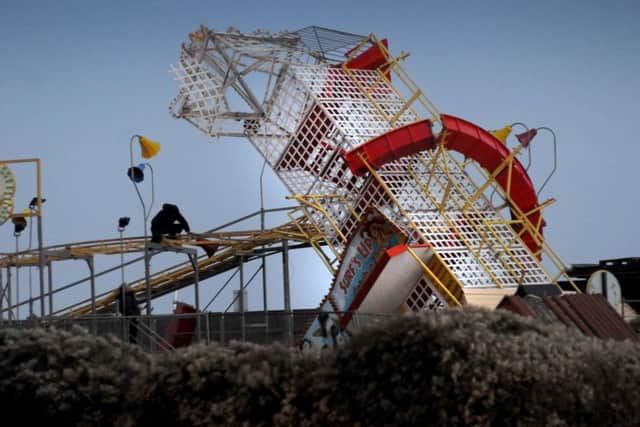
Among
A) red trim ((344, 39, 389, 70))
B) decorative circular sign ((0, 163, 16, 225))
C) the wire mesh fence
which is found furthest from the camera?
red trim ((344, 39, 389, 70))

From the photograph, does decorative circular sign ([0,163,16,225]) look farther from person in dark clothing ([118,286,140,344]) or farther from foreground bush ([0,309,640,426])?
→ foreground bush ([0,309,640,426])

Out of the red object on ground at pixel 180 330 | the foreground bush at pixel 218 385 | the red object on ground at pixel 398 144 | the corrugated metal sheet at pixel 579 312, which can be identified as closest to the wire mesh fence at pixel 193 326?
the red object on ground at pixel 180 330

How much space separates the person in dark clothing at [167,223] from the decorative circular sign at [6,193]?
346cm

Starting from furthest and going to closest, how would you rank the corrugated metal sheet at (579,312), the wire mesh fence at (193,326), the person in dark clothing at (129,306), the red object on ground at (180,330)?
1. the red object on ground at (180,330)
2. the person in dark clothing at (129,306)
3. the wire mesh fence at (193,326)
4. the corrugated metal sheet at (579,312)

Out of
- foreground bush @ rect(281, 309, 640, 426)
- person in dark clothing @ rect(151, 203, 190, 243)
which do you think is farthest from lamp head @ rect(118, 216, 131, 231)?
foreground bush @ rect(281, 309, 640, 426)

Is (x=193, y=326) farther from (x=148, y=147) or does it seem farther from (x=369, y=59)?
(x=369, y=59)

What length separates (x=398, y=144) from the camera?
82.2 ft

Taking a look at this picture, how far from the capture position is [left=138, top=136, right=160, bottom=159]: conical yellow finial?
90.5 feet

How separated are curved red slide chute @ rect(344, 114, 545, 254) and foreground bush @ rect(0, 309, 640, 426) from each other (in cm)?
895

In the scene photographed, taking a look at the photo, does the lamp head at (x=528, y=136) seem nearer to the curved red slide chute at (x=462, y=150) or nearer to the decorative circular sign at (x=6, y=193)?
the curved red slide chute at (x=462, y=150)

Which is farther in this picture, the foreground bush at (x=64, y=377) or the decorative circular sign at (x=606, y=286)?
the decorative circular sign at (x=606, y=286)

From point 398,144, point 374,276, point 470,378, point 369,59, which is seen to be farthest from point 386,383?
point 369,59

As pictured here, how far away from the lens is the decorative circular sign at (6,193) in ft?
87.5

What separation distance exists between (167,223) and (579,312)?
35.8ft
